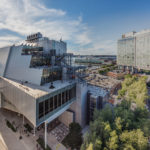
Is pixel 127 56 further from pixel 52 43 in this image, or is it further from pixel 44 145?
pixel 44 145

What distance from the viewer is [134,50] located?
7144 centimetres

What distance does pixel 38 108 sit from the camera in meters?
15.0

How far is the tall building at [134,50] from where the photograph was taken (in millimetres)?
63438

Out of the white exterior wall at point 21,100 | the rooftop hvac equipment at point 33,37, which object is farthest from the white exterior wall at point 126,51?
the white exterior wall at point 21,100

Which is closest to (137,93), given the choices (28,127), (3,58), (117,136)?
(117,136)

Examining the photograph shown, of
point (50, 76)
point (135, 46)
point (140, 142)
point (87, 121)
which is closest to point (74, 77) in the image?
point (50, 76)

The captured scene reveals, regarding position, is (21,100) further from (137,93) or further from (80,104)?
(137,93)

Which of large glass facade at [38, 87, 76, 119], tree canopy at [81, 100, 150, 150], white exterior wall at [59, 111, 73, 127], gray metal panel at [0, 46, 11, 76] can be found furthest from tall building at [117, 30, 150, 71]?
gray metal panel at [0, 46, 11, 76]

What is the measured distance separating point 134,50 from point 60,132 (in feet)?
253

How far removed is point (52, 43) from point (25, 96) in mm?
20949

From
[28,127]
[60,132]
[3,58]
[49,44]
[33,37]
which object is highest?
[33,37]

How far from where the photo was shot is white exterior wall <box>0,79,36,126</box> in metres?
15.2

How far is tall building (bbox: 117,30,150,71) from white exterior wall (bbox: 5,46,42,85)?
239 ft

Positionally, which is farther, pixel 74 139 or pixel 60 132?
pixel 60 132
